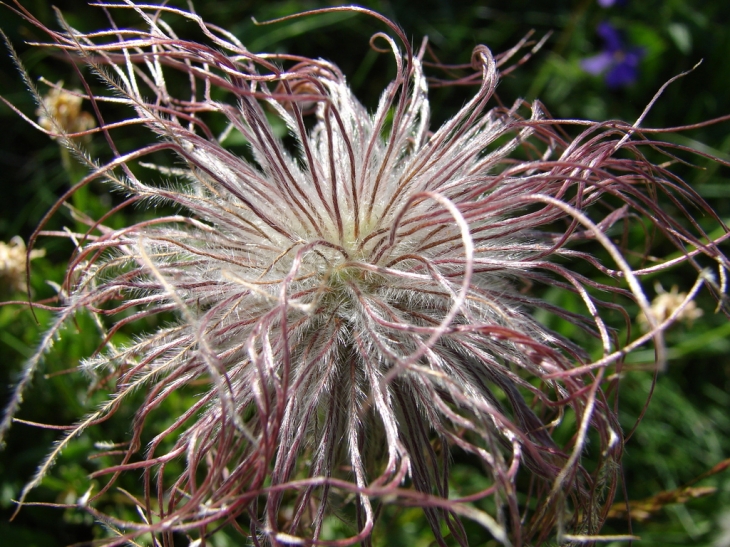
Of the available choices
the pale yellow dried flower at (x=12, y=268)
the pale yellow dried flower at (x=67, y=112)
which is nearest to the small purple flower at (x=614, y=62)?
the pale yellow dried flower at (x=67, y=112)

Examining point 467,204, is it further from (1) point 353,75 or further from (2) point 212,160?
(1) point 353,75

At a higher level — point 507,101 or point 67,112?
point 67,112

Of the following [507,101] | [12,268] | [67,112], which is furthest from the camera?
[507,101]

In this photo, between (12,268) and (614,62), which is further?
(614,62)

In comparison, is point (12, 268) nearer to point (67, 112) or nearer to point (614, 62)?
point (67, 112)

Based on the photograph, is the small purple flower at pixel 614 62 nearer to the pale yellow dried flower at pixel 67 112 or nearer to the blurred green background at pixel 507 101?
the blurred green background at pixel 507 101

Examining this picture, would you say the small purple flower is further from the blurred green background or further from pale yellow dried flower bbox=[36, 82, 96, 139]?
pale yellow dried flower bbox=[36, 82, 96, 139]

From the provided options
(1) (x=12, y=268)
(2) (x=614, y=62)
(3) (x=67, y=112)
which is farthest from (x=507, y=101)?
(1) (x=12, y=268)

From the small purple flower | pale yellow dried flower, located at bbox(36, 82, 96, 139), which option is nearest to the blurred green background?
the small purple flower
